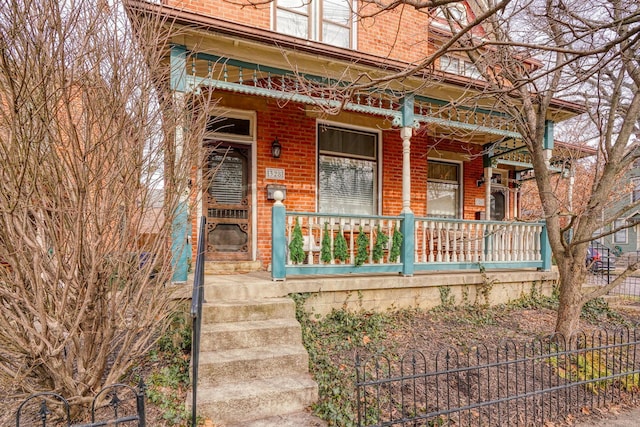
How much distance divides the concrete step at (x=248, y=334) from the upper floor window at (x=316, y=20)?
18.6 feet

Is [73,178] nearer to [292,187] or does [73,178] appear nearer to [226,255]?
[226,255]

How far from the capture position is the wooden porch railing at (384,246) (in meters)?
5.21

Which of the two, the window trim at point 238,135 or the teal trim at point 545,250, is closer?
the window trim at point 238,135

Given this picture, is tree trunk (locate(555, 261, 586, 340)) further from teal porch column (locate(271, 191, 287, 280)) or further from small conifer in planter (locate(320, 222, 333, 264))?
teal porch column (locate(271, 191, 287, 280))

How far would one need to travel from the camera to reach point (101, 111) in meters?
2.83

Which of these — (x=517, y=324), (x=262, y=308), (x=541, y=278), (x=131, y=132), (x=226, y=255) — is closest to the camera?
(x=131, y=132)

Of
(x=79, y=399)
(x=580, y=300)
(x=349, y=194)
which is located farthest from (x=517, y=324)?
(x=79, y=399)

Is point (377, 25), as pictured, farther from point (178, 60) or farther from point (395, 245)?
point (395, 245)

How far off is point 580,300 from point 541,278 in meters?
2.30

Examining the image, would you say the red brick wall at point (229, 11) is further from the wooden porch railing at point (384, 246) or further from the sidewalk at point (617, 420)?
the sidewalk at point (617, 420)

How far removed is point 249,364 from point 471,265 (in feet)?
14.9

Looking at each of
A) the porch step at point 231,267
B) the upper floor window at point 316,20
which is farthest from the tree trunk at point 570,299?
the upper floor window at point 316,20

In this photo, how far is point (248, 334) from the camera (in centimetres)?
394

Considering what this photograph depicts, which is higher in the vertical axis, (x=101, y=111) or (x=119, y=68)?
(x=119, y=68)
